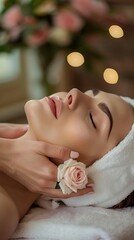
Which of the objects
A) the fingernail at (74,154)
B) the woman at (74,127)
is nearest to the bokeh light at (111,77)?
the woman at (74,127)

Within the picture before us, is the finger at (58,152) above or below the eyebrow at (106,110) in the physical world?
below

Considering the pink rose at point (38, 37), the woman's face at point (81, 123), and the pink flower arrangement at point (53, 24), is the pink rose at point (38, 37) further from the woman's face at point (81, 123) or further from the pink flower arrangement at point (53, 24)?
the woman's face at point (81, 123)

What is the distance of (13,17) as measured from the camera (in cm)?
225

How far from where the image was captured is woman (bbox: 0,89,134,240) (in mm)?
1200

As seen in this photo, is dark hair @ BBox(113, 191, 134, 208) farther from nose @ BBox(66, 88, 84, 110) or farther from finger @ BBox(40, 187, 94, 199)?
nose @ BBox(66, 88, 84, 110)

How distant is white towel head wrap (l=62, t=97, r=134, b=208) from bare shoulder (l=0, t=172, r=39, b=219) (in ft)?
0.37

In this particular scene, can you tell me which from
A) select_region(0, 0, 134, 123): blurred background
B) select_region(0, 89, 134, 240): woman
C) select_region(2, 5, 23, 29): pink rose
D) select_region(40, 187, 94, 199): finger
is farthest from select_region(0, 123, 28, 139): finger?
select_region(2, 5, 23, 29): pink rose

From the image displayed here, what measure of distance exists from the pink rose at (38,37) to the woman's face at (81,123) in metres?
1.10

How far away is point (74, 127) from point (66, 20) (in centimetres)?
122

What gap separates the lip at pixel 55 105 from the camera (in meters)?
1.22

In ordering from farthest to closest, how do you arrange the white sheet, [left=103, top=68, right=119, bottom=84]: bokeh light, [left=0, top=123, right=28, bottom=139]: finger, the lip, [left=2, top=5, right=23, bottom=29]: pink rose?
[left=2, top=5, right=23, bottom=29]: pink rose < [left=103, top=68, right=119, bottom=84]: bokeh light < [left=0, top=123, right=28, bottom=139]: finger < the lip < the white sheet

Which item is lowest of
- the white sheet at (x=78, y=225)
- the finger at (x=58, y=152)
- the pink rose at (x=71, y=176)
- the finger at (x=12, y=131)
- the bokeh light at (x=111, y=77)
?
the white sheet at (x=78, y=225)

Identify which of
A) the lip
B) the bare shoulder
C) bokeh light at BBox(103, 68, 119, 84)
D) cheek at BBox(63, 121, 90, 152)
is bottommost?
the bare shoulder

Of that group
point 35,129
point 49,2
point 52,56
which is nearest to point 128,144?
point 35,129
